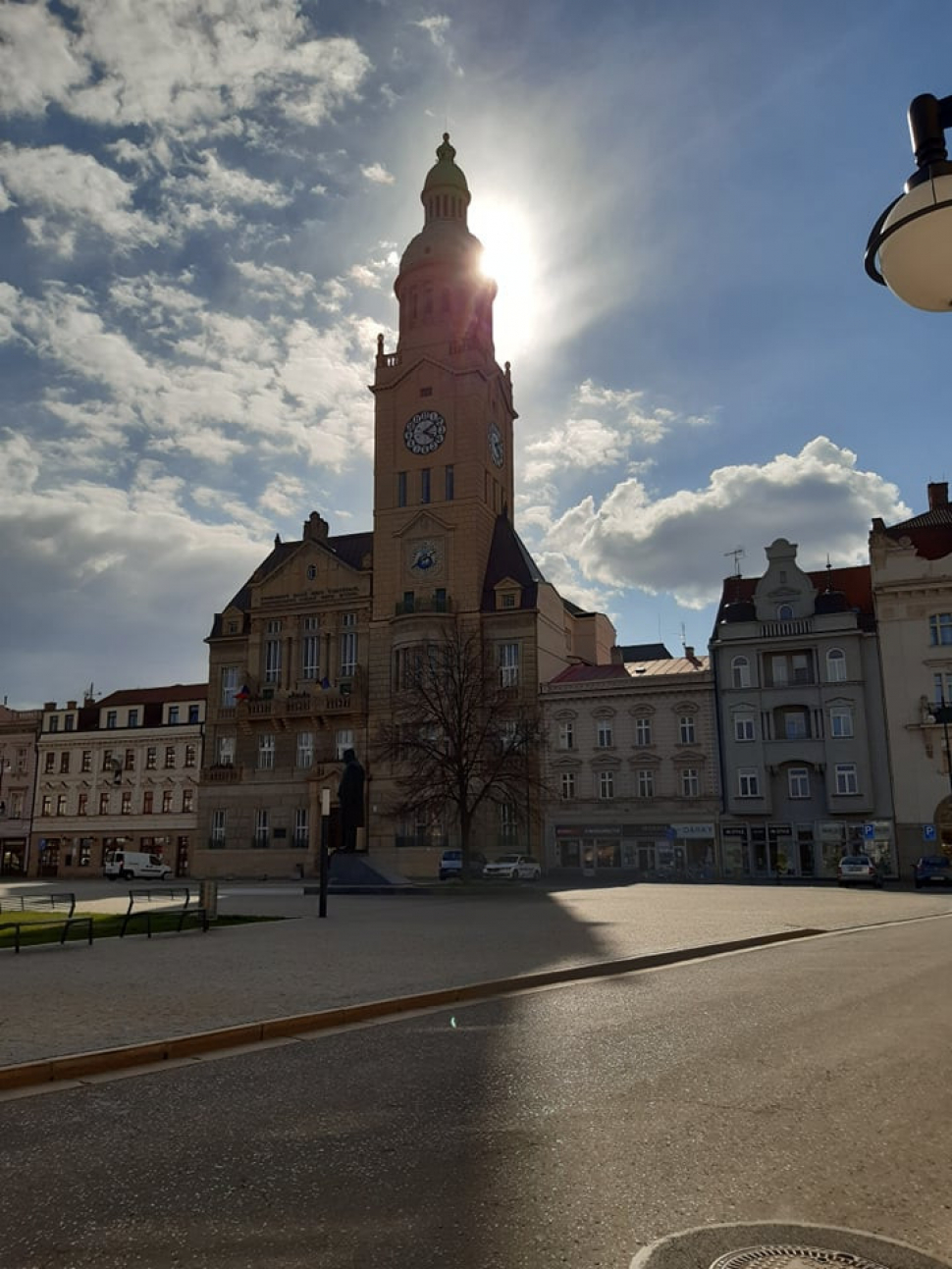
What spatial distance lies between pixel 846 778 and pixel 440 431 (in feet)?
111

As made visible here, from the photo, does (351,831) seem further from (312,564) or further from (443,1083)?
(443,1083)

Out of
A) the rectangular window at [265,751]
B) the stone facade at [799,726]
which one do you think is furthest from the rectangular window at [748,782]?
the rectangular window at [265,751]

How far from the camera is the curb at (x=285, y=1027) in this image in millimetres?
8477

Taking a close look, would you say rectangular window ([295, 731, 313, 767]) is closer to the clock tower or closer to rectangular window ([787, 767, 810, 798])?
the clock tower

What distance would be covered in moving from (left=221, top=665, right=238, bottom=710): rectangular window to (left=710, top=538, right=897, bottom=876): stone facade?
108 ft

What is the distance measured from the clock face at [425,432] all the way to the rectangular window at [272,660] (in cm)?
1611

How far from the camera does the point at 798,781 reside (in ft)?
178

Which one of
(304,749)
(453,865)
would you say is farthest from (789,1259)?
(304,749)

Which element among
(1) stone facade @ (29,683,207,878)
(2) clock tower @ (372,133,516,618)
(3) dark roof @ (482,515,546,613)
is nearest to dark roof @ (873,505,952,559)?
(3) dark roof @ (482,515,546,613)

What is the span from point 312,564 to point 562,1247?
218 feet

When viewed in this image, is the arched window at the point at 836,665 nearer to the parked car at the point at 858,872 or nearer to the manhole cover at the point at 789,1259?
the parked car at the point at 858,872

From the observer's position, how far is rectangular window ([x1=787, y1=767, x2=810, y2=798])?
54.1m

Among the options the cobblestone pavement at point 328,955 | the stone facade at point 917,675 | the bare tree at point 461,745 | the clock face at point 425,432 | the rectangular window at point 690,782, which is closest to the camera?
the cobblestone pavement at point 328,955

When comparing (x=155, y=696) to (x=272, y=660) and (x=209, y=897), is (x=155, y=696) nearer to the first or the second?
(x=272, y=660)
